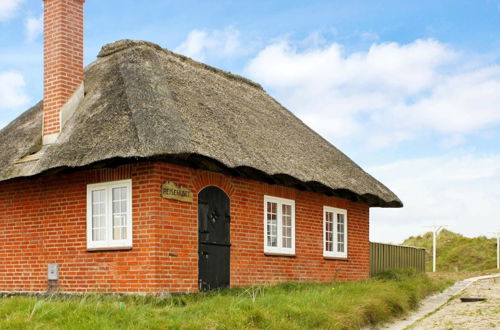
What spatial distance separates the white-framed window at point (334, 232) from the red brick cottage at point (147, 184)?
167mm

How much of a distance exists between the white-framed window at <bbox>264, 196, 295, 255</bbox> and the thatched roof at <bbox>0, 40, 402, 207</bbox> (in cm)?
59

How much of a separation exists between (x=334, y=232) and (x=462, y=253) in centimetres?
2673

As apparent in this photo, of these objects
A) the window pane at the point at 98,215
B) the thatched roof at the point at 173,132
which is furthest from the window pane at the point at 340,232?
the window pane at the point at 98,215

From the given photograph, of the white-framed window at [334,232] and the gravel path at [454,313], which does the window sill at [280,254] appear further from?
the gravel path at [454,313]

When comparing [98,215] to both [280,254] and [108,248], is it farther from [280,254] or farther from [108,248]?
[280,254]

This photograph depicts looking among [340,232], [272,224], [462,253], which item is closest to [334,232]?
[340,232]

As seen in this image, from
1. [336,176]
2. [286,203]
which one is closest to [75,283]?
[286,203]

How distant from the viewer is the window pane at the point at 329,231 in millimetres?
18562

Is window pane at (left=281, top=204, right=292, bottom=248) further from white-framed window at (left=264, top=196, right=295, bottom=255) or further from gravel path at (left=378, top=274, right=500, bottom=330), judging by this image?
gravel path at (left=378, top=274, right=500, bottom=330)

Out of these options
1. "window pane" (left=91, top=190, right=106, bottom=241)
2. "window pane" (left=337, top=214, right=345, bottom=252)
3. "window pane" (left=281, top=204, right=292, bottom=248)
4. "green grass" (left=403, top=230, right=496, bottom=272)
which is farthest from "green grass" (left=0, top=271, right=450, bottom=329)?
"green grass" (left=403, top=230, right=496, bottom=272)

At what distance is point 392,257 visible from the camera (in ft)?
75.0

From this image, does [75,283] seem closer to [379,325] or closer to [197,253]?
[197,253]

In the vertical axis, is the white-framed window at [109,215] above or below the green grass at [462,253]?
above

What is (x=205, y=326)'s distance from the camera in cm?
995
